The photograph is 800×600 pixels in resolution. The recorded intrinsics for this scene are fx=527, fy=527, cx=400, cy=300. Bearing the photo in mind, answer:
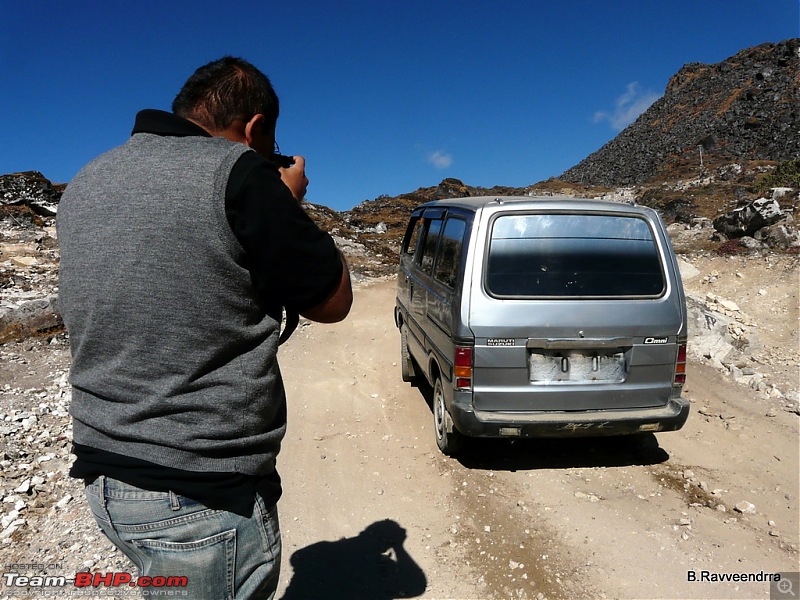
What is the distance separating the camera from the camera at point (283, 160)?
65.7 inches

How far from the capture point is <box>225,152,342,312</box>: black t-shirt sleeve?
1283 millimetres

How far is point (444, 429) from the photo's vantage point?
4629 mm

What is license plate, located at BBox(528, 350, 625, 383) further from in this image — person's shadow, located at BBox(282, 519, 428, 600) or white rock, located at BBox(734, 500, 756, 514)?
person's shadow, located at BBox(282, 519, 428, 600)

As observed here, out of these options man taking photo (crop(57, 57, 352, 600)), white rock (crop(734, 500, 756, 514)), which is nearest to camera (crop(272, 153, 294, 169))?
man taking photo (crop(57, 57, 352, 600))

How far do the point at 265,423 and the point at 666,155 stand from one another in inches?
2425

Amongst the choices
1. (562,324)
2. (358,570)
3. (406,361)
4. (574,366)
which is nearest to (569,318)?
(562,324)

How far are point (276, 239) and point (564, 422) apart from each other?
3.28 meters

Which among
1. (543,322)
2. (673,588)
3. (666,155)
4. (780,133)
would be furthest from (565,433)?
(666,155)

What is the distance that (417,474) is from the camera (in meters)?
4.54

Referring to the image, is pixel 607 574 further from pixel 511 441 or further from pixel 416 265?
pixel 416 265

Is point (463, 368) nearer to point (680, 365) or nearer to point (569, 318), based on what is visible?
point (569, 318)

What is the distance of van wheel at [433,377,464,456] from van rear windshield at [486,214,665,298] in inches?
47.5

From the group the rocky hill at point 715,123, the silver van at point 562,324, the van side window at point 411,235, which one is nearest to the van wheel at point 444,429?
the silver van at point 562,324

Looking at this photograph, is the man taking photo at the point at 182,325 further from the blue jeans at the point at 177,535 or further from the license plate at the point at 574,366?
the license plate at the point at 574,366
